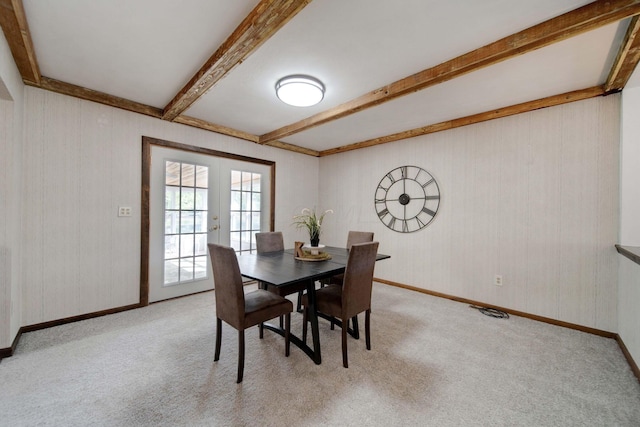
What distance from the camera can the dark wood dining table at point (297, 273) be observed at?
1796 millimetres

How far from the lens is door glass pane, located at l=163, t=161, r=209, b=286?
331cm

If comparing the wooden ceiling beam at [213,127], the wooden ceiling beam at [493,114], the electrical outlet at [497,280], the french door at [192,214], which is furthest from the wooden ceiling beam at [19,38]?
the electrical outlet at [497,280]

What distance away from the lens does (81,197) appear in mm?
2674

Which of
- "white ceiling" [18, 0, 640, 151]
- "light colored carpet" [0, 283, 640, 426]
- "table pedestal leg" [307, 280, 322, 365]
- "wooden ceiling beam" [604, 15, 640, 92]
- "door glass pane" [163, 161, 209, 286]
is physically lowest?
"light colored carpet" [0, 283, 640, 426]

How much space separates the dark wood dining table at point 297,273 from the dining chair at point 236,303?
0.13 meters

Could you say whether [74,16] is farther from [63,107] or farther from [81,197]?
[81,197]

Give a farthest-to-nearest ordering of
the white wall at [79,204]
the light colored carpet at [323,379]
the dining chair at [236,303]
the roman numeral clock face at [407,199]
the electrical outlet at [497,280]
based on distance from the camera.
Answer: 1. the roman numeral clock face at [407,199]
2. the electrical outlet at [497,280]
3. the white wall at [79,204]
4. the dining chair at [236,303]
5. the light colored carpet at [323,379]

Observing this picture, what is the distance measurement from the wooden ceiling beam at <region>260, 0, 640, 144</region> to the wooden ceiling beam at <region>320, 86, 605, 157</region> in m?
1.27

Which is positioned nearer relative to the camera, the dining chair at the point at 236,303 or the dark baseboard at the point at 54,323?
the dining chair at the point at 236,303

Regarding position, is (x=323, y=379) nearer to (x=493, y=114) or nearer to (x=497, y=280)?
(x=497, y=280)

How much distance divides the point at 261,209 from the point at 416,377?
3256mm

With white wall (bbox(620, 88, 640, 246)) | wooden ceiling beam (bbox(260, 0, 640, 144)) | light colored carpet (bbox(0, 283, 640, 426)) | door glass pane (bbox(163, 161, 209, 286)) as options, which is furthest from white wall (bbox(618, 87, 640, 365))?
door glass pane (bbox(163, 161, 209, 286))

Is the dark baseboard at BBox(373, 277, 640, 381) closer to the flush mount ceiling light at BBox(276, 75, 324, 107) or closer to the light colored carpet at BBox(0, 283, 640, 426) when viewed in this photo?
the light colored carpet at BBox(0, 283, 640, 426)

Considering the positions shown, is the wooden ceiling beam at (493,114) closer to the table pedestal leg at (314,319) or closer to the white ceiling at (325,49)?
the white ceiling at (325,49)
